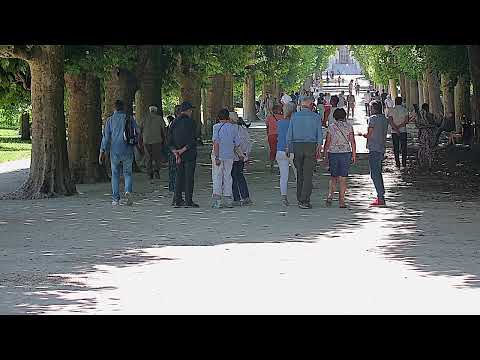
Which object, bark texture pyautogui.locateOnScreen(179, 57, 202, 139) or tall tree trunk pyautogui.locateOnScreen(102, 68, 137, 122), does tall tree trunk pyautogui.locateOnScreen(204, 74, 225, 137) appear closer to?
bark texture pyautogui.locateOnScreen(179, 57, 202, 139)

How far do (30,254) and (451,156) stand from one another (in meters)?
20.9

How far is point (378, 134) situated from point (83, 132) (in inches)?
311

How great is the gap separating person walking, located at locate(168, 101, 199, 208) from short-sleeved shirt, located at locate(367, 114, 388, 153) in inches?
116

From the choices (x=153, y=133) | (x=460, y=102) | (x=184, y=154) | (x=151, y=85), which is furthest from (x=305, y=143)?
(x=460, y=102)

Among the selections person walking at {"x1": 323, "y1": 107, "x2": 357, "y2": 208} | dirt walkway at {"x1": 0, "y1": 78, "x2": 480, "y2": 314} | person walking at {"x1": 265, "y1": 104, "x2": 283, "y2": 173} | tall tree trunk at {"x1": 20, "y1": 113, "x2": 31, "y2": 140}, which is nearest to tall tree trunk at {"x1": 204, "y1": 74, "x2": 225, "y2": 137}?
tall tree trunk at {"x1": 20, "y1": 113, "x2": 31, "y2": 140}

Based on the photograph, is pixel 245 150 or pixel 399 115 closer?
pixel 245 150

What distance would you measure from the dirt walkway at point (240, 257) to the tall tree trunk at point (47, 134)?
0.73 metres

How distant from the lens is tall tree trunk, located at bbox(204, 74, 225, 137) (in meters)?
46.3

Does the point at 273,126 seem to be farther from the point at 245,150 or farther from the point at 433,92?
the point at 433,92

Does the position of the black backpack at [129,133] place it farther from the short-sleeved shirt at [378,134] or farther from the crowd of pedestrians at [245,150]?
the short-sleeved shirt at [378,134]

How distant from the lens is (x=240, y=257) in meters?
13.1

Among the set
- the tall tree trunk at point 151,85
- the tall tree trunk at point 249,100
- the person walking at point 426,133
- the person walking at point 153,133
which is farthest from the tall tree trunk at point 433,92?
the person walking at point 153,133

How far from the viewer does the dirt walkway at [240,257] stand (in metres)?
10.2
